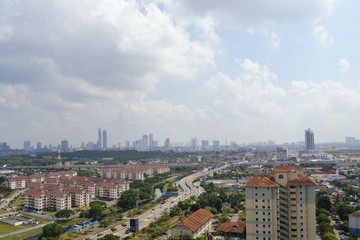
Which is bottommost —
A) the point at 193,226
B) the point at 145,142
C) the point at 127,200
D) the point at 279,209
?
the point at 127,200

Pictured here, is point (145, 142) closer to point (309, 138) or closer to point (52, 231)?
point (309, 138)

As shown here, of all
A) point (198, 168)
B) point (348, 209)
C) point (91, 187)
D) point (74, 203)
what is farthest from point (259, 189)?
point (198, 168)

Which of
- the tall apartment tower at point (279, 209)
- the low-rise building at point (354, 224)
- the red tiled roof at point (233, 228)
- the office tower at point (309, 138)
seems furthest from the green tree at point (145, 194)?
the office tower at point (309, 138)

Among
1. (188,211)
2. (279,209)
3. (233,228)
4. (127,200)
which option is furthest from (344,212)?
(127,200)

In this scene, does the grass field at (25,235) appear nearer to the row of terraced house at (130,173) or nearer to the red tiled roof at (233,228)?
the red tiled roof at (233,228)

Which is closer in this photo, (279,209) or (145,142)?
(279,209)

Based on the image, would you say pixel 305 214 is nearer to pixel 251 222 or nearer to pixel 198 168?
pixel 251 222

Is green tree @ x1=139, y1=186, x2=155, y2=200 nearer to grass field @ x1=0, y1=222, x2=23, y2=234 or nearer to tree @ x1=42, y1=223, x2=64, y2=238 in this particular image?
grass field @ x1=0, y1=222, x2=23, y2=234

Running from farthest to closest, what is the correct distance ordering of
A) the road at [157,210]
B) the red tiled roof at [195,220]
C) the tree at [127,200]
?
the tree at [127,200] < the road at [157,210] < the red tiled roof at [195,220]
